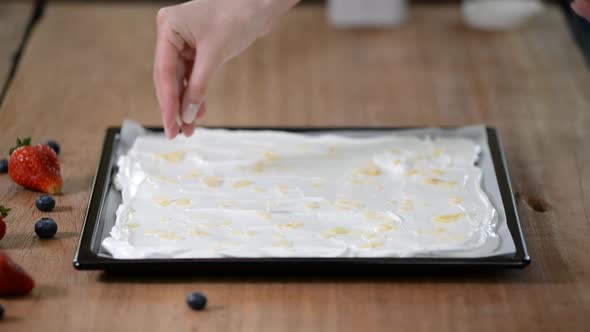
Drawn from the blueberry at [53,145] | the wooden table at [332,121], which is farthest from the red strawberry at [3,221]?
the blueberry at [53,145]

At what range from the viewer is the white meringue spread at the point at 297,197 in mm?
1506

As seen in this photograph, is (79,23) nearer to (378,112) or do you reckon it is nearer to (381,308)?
(378,112)

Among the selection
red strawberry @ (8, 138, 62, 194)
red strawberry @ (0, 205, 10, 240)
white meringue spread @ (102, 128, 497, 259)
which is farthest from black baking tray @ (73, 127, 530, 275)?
red strawberry @ (8, 138, 62, 194)

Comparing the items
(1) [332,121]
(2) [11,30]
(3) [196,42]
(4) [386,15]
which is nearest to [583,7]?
(1) [332,121]

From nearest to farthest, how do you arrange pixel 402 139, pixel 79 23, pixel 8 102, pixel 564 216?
pixel 564 216 → pixel 402 139 → pixel 8 102 → pixel 79 23

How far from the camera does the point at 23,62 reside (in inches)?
92.4

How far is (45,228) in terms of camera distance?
160 centimetres

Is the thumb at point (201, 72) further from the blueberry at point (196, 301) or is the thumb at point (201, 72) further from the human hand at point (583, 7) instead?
the human hand at point (583, 7)

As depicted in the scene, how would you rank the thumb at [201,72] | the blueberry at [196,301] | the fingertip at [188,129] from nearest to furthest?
the blueberry at [196,301]
the thumb at [201,72]
the fingertip at [188,129]

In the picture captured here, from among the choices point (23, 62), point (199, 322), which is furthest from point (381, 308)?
point (23, 62)

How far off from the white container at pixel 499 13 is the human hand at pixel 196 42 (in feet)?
3.12

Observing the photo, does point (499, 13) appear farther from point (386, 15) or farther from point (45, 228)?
point (45, 228)

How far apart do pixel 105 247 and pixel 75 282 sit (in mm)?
71

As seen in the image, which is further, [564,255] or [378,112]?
[378,112]
